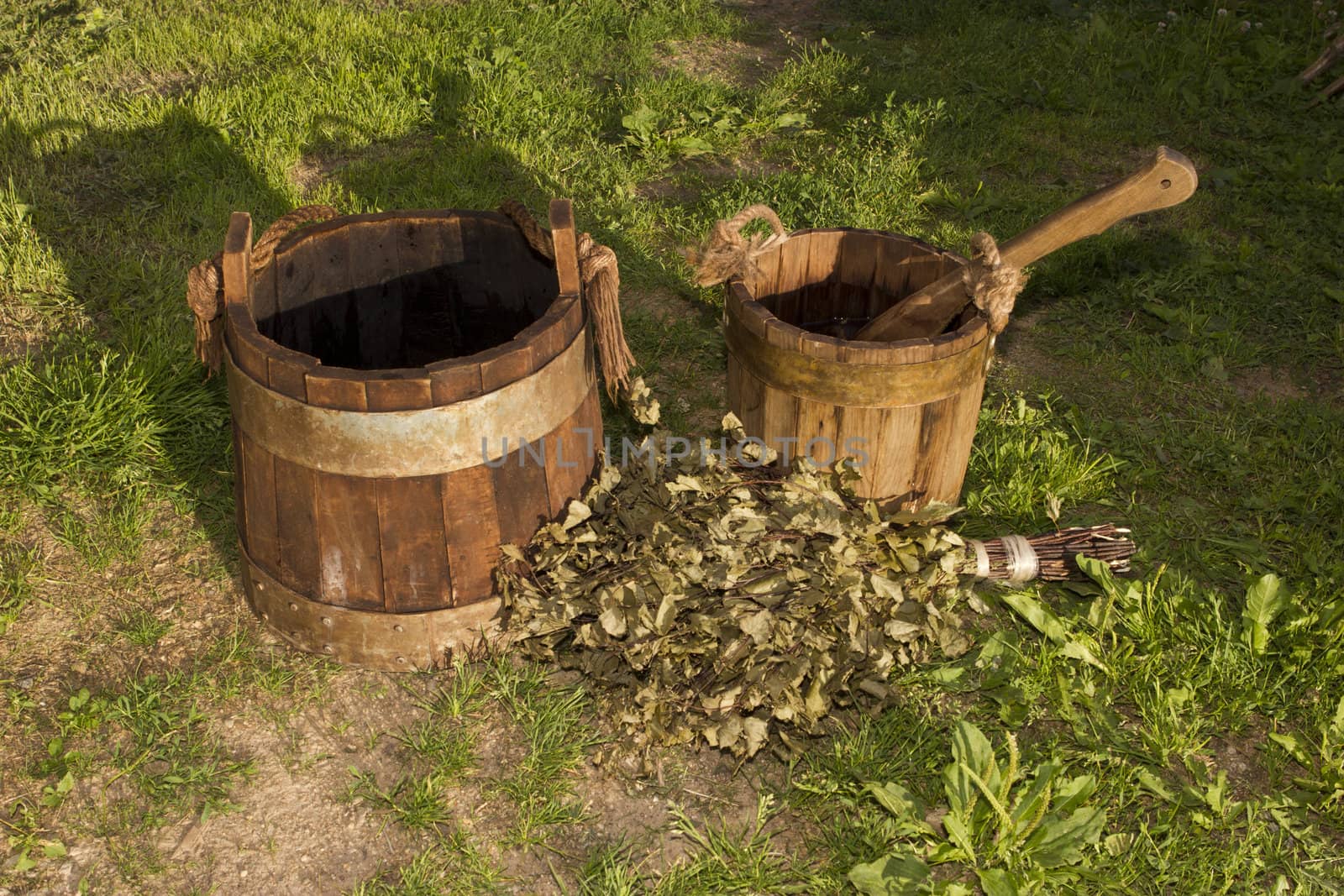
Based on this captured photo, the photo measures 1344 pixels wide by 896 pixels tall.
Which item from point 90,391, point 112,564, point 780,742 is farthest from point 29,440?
point 780,742

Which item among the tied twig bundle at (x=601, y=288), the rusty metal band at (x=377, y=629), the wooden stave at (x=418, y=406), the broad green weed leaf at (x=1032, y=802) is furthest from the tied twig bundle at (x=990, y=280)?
the rusty metal band at (x=377, y=629)

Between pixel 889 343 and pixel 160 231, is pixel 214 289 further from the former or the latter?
pixel 160 231

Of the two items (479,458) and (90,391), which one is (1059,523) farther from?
(90,391)

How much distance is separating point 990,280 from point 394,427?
184 centimetres

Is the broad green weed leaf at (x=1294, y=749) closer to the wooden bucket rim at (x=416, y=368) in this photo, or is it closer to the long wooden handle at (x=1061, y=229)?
the long wooden handle at (x=1061, y=229)

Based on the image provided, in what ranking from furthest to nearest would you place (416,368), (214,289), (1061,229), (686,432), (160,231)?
1. (160,231)
2. (686,432)
3. (1061,229)
4. (214,289)
5. (416,368)

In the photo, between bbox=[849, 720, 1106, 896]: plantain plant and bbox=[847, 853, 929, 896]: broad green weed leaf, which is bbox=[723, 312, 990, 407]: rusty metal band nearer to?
bbox=[849, 720, 1106, 896]: plantain plant

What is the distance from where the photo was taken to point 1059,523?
420 cm

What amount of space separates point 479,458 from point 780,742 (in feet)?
3.98

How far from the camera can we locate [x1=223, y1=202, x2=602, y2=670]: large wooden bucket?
9.98ft

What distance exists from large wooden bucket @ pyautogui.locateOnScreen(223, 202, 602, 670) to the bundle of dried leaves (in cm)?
17

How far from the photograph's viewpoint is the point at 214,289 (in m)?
3.37

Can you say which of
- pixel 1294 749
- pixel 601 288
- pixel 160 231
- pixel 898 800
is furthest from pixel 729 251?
pixel 160 231

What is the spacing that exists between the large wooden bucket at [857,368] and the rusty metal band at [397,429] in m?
0.74
